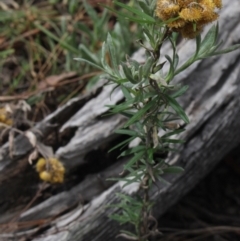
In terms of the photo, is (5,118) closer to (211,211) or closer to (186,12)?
(211,211)

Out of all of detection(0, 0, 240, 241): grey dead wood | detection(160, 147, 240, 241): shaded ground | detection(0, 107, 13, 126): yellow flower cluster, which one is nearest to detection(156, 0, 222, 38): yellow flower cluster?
detection(0, 0, 240, 241): grey dead wood

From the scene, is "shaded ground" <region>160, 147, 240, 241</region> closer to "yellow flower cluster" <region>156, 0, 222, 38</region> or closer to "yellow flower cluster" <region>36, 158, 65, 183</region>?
"yellow flower cluster" <region>36, 158, 65, 183</region>

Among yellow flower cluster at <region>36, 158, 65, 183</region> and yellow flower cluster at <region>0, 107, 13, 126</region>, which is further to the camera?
yellow flower cluster at <region>0, 107, 13, 126</region>

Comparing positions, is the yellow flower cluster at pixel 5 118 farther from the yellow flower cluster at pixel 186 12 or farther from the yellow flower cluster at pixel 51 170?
the yellow flower cluster at pixel 186 12

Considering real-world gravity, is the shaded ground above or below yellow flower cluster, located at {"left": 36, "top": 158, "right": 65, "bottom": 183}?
below

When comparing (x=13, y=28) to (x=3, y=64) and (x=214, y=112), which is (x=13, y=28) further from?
(x=214, y=112)

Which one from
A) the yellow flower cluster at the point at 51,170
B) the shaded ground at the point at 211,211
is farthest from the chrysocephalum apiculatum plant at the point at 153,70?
the shaded ground at the point at 211,211

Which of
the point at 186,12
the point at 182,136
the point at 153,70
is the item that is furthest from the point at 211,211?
the point at 186,12
